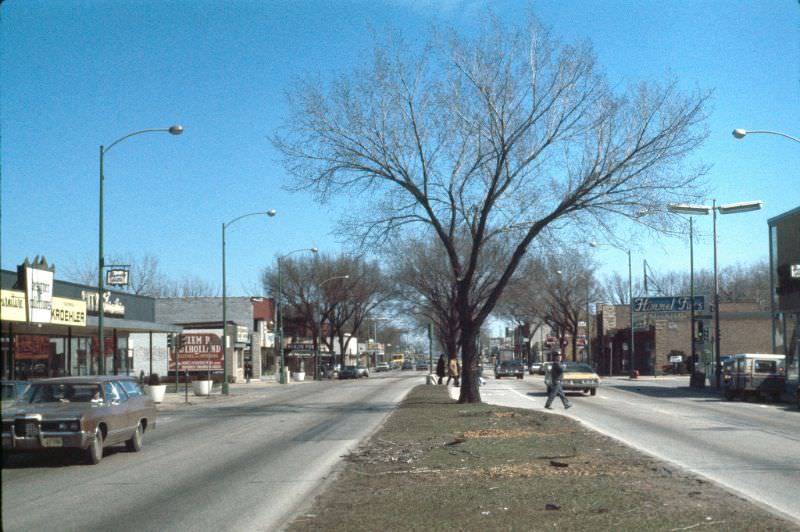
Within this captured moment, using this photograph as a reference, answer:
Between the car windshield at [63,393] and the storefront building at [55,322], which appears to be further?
the storefront building at [55,322]

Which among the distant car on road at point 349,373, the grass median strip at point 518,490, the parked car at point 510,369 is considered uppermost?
the grass median strip at point 518,490

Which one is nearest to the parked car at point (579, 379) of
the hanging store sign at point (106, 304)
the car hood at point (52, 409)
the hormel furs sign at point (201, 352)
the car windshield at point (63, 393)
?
the hormel furs sign at point (201, 352)

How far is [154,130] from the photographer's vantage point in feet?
96.0

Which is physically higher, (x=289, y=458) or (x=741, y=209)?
(x=741, y=209)

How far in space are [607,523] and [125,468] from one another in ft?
31.6

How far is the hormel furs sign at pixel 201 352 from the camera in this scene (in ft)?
156

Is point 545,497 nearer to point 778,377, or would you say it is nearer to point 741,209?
point 741,209

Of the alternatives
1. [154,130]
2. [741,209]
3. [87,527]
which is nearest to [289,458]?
[87,527]

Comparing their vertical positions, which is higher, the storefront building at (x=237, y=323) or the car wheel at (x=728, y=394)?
the storefront building at (x=237, y=323)

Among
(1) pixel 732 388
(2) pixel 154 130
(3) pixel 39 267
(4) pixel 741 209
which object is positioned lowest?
(1) pixel 732 388

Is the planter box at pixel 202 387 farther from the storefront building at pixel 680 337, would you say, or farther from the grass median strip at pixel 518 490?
the storefront building at pixel 680 337

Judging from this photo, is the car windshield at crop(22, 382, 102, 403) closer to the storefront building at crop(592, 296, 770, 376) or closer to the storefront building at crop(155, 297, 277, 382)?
the storefront building at crop(155, 297, 277, 382)

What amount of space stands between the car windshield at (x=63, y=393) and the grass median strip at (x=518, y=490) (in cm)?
496

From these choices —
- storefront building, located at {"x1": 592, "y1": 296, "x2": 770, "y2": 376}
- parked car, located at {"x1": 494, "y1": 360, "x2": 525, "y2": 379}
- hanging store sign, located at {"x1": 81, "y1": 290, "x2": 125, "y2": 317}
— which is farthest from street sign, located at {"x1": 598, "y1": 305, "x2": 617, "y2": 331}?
hanging store sign, located at {"x1": 81, "y1": 290, "x2": 125, "y2": 317}
